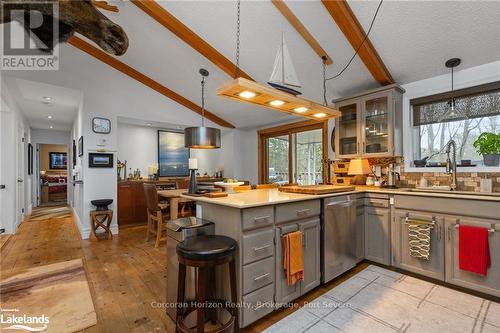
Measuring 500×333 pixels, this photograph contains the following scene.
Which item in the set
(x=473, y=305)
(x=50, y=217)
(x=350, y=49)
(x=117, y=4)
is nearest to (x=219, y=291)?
(x=473, y=305)

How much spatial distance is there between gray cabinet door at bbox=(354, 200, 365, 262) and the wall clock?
445 centimetres

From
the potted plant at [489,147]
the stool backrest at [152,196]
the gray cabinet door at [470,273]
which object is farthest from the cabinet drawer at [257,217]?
the potted plant at [489,147]

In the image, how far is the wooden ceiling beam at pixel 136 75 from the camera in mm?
4004

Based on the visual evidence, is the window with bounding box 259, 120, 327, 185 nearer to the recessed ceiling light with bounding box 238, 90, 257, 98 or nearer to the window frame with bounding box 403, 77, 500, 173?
the window frame with bounding box 403, 77, 500, 173

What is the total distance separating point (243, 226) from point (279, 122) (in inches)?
160

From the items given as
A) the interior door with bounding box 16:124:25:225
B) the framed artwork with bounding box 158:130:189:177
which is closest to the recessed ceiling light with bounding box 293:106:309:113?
the framed artwork with bounding box 158:130:189:177

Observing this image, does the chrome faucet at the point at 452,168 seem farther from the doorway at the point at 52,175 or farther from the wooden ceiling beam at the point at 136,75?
the doorway at the point at 52,175

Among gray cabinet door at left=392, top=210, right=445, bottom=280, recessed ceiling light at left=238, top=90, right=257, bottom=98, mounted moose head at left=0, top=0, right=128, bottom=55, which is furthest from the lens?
gray cabinet door at left=392, top=210, right=445, bottom=280

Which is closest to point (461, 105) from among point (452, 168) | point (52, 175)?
point (452, 168)

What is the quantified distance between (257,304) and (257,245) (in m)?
0.45

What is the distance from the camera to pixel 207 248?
60.1 inches

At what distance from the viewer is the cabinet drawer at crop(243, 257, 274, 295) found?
170 centimetres

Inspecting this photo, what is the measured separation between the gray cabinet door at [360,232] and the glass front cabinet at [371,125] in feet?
2.94

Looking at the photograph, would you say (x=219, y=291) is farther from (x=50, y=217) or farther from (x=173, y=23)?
(x=50, y=217)
